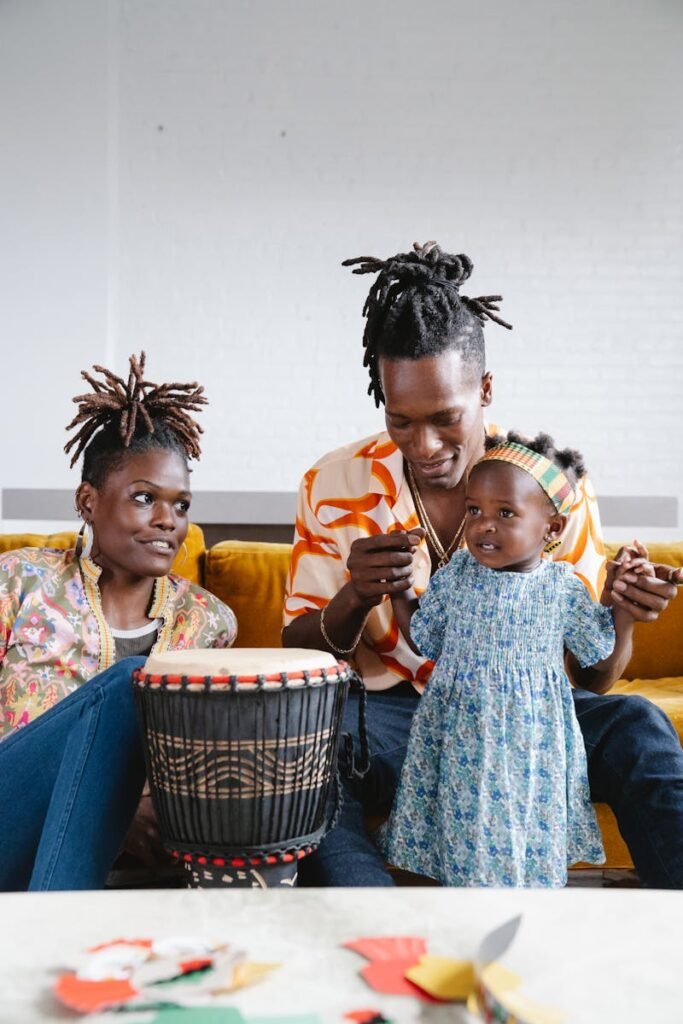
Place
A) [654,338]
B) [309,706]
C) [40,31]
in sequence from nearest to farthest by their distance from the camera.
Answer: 1. [309,706]
2. [40,31]
3. [654,338]

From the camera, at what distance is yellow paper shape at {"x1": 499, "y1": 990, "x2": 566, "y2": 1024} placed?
766 mm

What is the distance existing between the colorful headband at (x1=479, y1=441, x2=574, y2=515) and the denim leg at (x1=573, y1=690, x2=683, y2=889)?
1.24 ft

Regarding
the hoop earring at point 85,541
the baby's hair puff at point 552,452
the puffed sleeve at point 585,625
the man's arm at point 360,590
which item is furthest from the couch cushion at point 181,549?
the puffed sleeve at point 585,625

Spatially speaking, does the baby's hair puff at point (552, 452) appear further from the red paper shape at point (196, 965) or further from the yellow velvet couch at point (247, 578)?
the red paper shape at point (196, 965)

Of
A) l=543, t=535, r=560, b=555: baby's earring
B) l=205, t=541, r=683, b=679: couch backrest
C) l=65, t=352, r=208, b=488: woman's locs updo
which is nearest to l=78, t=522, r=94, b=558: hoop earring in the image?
l=65, t=352, r=208, b=488: woman's locs updo

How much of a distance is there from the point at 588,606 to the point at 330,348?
3.13 m

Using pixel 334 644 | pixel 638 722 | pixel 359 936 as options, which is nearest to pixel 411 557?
pixel 334 644

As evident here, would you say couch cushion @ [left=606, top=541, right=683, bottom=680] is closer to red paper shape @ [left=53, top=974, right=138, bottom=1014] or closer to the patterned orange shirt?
the patterned orange shirt

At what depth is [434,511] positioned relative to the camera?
2.15 metres

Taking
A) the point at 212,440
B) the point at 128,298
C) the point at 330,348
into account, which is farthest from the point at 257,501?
the point at 128,298

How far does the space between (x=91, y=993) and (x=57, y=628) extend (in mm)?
1287

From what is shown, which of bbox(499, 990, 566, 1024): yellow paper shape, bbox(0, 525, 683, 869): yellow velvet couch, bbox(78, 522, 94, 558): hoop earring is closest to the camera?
bbox(499, 990, 566, 1024): yellow paper shape

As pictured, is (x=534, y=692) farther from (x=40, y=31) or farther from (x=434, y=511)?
(x=40, y=31)

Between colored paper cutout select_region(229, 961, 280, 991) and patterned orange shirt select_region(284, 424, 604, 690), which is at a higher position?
patterned orange shirt select_region(284, 424, 604, 690)
